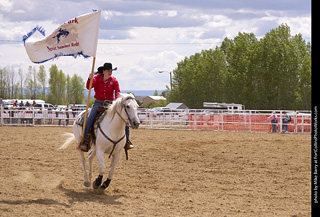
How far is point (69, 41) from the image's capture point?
8703mm

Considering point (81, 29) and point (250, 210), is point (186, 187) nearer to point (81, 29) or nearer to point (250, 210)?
point (250, 210)

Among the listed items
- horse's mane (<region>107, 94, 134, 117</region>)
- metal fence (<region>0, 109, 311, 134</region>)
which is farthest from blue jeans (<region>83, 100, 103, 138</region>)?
metal fence (<region>0, 109, 311, 134</region>)

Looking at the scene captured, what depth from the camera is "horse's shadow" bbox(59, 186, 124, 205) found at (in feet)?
24.6

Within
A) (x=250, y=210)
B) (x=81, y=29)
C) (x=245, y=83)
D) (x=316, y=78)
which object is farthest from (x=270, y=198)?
(x=245, y=83)

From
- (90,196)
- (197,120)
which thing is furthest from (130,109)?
(197,120)

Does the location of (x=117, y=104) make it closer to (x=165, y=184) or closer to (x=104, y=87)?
(x=104, y=87)

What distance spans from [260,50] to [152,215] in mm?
55052

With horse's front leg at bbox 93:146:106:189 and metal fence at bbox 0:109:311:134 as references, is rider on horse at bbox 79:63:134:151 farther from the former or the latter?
metal fence at bbox 0:109:311:134

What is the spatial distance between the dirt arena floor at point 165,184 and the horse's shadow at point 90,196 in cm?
2

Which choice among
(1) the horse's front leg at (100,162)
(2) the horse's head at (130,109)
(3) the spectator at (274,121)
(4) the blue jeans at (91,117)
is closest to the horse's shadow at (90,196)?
(1) the horse's front leg at (100,162)

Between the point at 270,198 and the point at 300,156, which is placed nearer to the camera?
the point at 270,198

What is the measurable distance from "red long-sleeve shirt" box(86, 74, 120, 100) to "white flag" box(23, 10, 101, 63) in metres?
0.59

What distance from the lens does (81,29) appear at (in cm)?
880

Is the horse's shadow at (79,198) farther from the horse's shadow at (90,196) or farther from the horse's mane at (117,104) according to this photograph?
the horse's mane at (117,104)
